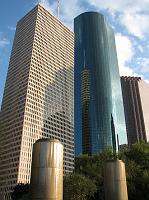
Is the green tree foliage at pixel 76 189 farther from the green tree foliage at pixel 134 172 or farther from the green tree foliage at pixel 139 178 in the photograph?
the green tree foliage at pixel 139 178

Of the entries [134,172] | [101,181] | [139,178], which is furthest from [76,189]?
[134,172]

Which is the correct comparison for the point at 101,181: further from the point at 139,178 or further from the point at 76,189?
the point at 76,189

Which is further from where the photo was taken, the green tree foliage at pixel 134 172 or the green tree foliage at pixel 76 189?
the green tree foliage at pixel 134 172

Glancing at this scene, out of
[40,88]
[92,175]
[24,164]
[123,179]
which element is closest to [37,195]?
[123,179]

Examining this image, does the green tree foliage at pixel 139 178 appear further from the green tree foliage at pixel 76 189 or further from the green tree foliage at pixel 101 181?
the green tree foliage at pixel 76 189

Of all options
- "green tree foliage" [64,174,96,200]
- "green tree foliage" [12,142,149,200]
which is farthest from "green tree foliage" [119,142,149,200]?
"green tree foliage" [64,174,96,200]

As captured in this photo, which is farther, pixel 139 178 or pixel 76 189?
pixel 139 178

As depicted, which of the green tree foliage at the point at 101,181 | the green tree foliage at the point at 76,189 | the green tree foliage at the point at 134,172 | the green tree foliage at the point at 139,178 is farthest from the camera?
the green tree foliage at the point at 134,172

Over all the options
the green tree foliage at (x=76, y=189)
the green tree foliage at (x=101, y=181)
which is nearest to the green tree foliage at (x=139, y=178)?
the green tree foliage at (x=101, y=181)

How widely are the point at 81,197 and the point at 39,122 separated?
139 metres

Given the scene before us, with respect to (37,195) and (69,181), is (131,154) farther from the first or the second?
(37,195)

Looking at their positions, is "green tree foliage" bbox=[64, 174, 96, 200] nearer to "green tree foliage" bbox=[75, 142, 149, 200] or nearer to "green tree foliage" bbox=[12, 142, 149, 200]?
"green tree foliage" bbox=[12, 142, 149, 200]

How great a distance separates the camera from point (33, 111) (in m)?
181

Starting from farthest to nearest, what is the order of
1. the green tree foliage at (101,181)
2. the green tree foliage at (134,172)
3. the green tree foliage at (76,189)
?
the green tree foliage at (134,172) < the green tree foliage at (101,181) < the green tree foliage at (76,189)
